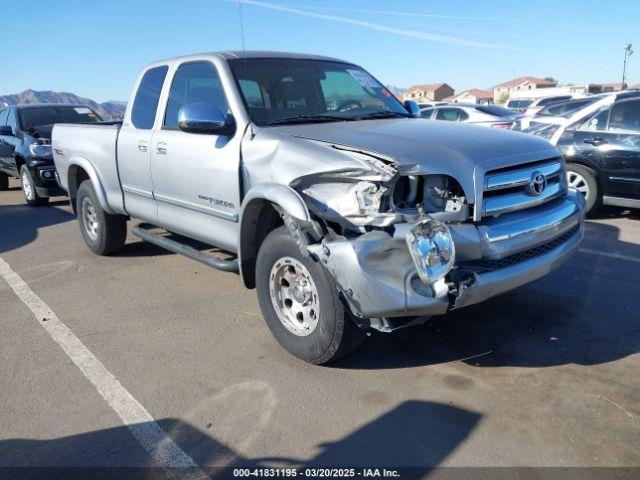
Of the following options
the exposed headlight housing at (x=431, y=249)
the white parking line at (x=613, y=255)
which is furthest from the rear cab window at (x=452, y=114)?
the exposed headlight housing at (x=431, y=249)

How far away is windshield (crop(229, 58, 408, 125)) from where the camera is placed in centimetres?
419

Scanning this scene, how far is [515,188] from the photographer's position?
136 inches

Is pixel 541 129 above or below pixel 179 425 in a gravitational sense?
above

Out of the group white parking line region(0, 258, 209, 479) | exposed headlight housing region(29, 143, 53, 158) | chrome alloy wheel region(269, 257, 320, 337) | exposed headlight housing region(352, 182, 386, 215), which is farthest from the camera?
exposed headlight housing region(29, 143, 53, 158)

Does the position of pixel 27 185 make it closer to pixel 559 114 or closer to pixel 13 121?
pixel 13 121

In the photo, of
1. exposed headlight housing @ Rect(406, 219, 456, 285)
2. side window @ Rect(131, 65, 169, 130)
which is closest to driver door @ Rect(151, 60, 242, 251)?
side window @ Rect(131, 65, 169, 130)

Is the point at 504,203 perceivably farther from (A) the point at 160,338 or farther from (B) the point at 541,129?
(B) the point at 541,129

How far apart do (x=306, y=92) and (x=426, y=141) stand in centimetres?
153

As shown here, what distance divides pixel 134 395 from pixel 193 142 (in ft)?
6.61

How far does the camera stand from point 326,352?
3393 millimetres

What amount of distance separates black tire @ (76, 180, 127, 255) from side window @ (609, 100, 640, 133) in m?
6.42

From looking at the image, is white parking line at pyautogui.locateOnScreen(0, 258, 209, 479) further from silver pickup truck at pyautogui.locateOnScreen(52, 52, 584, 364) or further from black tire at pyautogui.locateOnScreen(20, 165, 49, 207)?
black tire at pyautogui.locateOnScreen(20, 165, 49, 207)

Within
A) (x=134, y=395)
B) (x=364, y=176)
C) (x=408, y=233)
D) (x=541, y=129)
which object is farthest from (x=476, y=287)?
(x=541, y=129)

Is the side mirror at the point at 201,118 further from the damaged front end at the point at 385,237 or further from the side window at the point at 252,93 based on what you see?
the damaged front end at the point at 385,237
